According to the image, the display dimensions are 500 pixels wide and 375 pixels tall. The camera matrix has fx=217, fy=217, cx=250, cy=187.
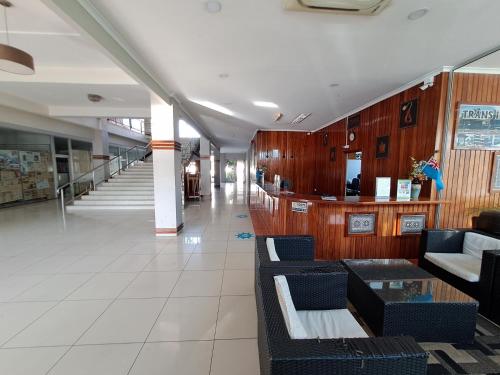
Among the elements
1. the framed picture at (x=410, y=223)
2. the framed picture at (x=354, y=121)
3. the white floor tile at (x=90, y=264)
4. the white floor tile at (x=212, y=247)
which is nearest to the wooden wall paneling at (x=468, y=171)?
the framed picture at (x=410, y=223)

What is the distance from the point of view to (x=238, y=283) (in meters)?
2.90

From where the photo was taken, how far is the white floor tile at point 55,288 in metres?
2.62

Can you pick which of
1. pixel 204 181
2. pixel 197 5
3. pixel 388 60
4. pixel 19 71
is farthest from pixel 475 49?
pixel 204 181

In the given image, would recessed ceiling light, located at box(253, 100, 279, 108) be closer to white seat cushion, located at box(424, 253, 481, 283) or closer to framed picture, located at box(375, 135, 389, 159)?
framed picture, located at box(375, 135, 389, 159)

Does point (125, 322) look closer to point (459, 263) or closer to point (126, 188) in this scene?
point (459, 263)

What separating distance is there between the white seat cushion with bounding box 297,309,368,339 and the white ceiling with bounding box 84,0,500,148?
2.71m

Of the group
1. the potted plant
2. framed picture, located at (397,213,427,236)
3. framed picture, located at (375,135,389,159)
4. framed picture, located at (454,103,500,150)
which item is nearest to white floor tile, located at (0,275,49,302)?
framed picture, located at (397,213,427,236)

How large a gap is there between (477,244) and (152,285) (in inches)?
166

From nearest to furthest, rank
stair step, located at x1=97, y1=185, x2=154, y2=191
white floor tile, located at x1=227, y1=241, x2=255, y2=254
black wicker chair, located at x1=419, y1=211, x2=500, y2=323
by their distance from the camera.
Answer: black wicker chair, located at x1=419, y1=211, x2=500, y2=323, white floor tile, located at x1=227, y1=241, x2=255, y2=254, stair step, located at x1=97, y1=185, x2=154, y2=191

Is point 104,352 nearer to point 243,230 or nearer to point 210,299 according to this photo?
point 210,299

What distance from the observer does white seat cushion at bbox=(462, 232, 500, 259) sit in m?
2.59

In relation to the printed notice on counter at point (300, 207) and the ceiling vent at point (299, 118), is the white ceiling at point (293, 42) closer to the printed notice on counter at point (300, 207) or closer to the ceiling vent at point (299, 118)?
the ceiling vent at point (299, 118)

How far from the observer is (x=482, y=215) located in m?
3.06

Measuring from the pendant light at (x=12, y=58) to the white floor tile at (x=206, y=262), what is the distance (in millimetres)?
3311
